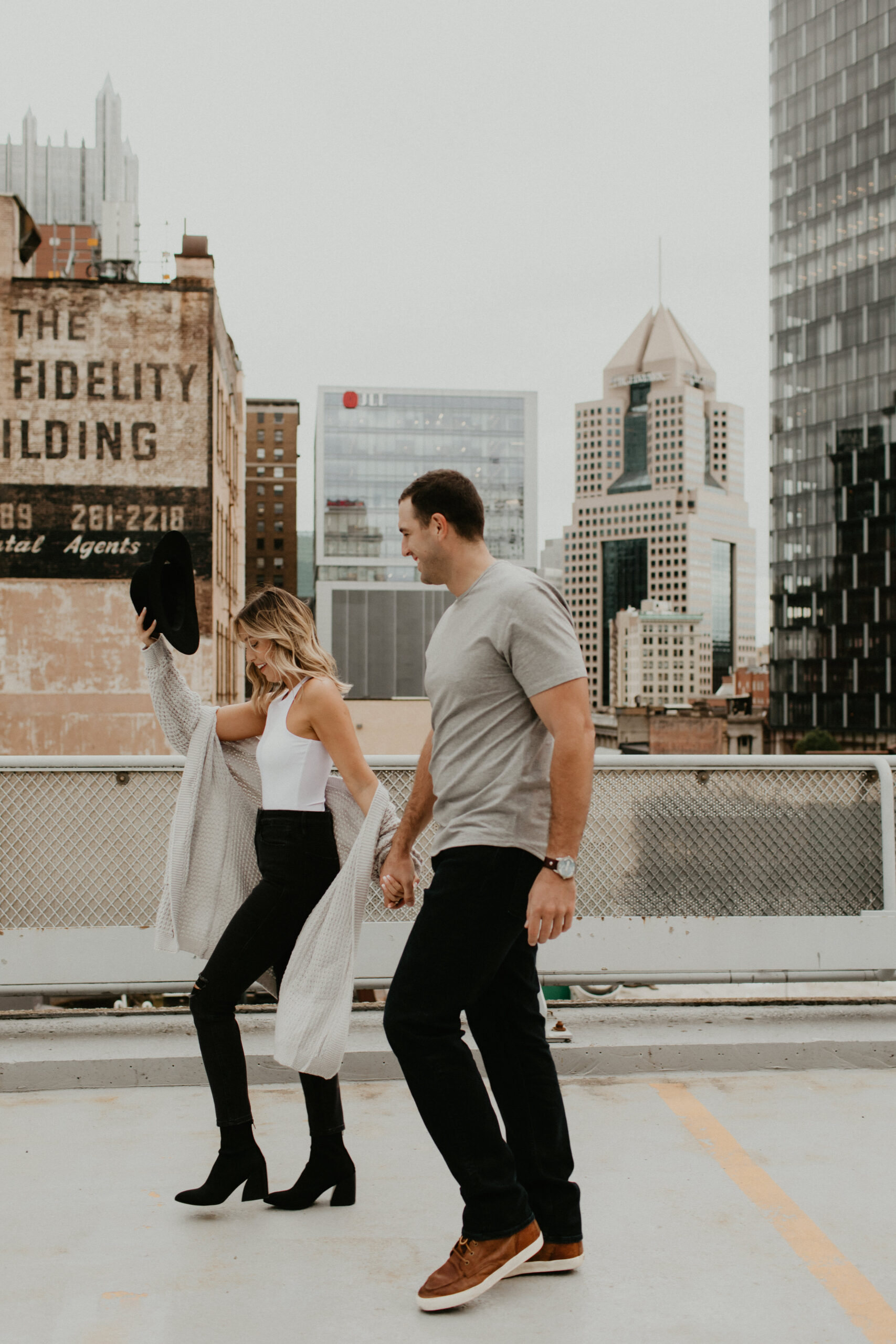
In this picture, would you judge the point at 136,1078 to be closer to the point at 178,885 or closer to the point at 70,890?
the point at 70,890

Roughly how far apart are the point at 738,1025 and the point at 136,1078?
2633 millimetres

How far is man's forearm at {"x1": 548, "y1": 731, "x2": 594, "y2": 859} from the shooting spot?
2.92 m

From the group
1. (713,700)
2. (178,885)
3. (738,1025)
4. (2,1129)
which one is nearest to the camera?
(178,885)

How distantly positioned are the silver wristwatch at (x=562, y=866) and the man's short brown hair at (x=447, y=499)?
0.91 metres

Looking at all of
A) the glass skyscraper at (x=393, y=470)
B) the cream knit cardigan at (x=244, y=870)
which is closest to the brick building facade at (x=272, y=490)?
the glass skyscraper at (x=393, y=470)

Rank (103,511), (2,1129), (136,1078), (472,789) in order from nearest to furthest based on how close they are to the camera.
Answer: (472,789)
(2,1129)
(136,1078)
(103,511)

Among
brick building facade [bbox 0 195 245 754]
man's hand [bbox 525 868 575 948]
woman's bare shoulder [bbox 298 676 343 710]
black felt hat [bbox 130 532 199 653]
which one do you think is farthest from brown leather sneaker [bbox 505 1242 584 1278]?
brick building facade [bbox 0 195 245 754]

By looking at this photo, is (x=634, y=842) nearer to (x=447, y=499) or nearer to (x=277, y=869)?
(x=277, y=869)

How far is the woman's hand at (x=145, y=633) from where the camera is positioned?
12.2 ft

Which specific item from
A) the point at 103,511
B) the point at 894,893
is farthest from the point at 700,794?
the point at 103,511

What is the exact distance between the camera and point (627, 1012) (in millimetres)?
5445

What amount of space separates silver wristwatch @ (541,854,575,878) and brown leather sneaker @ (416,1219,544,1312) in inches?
37.4

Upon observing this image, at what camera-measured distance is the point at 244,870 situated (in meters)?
3.89

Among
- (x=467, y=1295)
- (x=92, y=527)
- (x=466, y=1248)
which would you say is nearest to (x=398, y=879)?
(x=466, y=1248)
